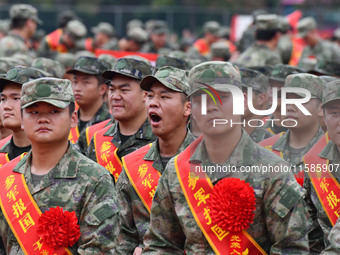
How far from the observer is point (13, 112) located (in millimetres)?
7320

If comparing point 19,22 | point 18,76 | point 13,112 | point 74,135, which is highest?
point 19,22

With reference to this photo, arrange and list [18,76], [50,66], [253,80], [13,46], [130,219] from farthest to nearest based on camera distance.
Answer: [13,46] < [50,66] < [253,80] < [18,76] < [130,219]

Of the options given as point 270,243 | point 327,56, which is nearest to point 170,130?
point 270,243

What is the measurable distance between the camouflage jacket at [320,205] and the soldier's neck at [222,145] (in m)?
1.13

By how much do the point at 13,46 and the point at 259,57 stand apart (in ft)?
15.2

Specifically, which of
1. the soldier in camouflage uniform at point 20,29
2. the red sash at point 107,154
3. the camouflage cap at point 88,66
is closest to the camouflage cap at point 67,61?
the soldier in camouflage uniform at point 20,29

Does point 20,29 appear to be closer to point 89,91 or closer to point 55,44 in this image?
point 55,44

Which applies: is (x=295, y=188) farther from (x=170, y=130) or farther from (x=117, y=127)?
(x=117, y=127)

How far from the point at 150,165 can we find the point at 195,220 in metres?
1.61

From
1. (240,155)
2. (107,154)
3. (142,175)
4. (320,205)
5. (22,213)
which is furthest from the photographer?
(107,154)

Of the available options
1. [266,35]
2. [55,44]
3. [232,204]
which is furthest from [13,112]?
[55,44]

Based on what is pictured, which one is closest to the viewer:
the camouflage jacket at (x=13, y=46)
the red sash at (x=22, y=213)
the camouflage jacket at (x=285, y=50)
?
the red sash at (x=22, y=213)

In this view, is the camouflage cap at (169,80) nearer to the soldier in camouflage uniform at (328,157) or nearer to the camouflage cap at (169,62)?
the soldier in camouflage uniform at (328,157)

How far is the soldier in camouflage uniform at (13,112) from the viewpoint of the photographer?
7.24 meters
